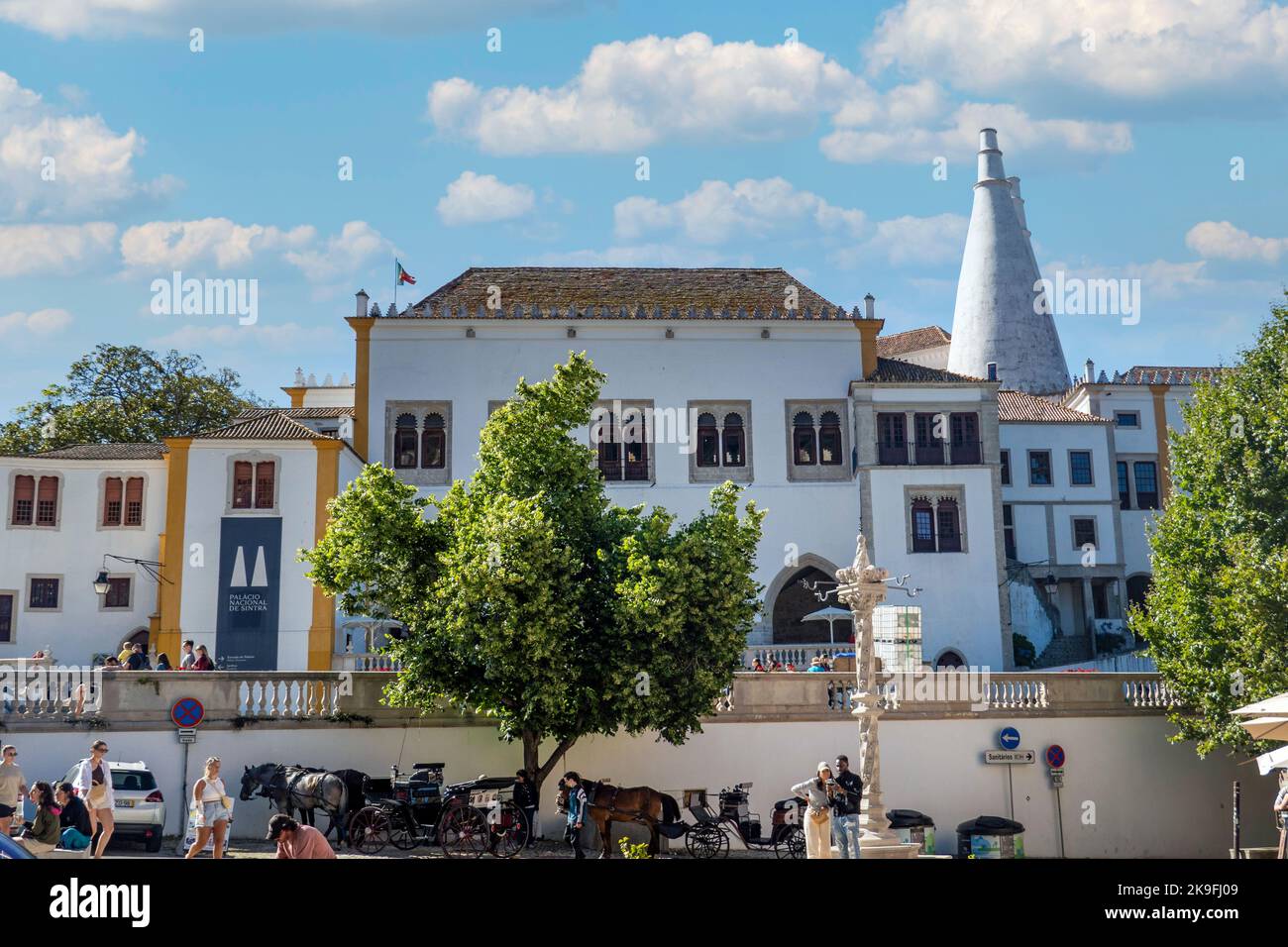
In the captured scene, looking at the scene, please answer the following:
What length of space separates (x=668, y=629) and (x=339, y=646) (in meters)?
18.4

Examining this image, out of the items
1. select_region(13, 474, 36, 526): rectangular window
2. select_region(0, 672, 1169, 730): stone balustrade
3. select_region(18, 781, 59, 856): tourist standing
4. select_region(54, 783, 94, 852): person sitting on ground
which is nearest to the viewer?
select_region(18, 781, 59, 856): tourist standing

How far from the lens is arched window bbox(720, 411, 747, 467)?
4350 centimetres

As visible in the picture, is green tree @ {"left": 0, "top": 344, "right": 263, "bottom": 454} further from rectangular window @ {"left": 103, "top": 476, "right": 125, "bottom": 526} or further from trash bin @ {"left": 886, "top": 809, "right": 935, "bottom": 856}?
trash bin @ {"left": 886, "top": 809, "right": 935, "bottom": 856}

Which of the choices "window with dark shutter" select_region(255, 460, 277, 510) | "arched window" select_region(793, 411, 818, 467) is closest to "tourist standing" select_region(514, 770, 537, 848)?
"window with dark shutter" select_region(255, 460, 277, 510)

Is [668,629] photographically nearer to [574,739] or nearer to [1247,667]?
[574,739]

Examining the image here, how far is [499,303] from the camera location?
146 feet

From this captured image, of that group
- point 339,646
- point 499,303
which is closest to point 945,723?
point 339,646

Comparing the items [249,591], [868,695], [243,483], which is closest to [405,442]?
[243,483]

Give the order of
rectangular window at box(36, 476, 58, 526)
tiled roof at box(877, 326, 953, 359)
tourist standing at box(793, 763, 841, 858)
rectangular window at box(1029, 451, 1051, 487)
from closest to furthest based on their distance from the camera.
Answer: tourist standing at box(793, 763, 841, 858)
rectangular window at box(36, 476, 58, 526)
rectangular window at box(1029, 451, 1051, 487)
tiled roof at box(877, 326, 953, 359)

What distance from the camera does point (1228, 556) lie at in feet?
95.6

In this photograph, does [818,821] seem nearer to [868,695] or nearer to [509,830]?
[868,695]

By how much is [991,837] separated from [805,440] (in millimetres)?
19527

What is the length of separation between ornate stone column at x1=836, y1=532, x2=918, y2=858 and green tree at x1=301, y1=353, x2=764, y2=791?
3.10 metres

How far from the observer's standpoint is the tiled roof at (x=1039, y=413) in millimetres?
52219
